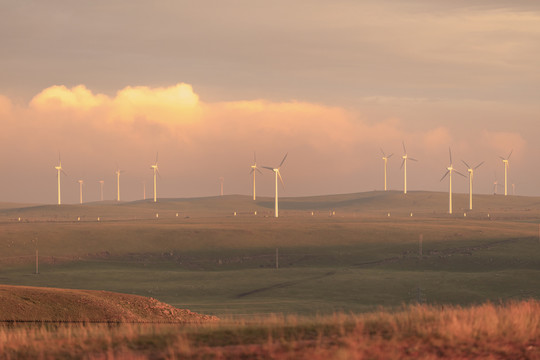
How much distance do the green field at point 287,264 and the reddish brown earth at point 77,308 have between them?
1707cm

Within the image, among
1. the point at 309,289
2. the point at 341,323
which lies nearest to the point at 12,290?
the point at 341,323

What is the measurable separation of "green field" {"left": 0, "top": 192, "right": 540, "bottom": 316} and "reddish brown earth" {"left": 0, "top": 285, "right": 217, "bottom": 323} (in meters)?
17.1

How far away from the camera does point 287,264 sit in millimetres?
118938

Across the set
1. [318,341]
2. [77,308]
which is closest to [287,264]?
[77,308]

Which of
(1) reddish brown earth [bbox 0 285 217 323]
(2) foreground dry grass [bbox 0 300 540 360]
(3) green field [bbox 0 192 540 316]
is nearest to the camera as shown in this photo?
(2) foreground dry grass [bbox 0 300 540 360]

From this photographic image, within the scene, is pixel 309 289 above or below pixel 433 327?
below

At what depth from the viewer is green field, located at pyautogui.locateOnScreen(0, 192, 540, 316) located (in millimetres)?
84125

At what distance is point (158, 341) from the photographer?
2298 cm

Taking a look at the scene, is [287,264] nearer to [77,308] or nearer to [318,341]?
[77,308]

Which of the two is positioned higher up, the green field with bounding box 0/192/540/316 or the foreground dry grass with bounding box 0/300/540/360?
the foreground dry grass with bounding box 0/300/540/360

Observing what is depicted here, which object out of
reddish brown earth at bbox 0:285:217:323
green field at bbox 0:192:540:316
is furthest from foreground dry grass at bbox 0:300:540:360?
green field at bbox 0:192:540:316

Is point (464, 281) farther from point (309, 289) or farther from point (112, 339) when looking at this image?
point (112, 339)

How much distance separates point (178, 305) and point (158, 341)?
5314cm

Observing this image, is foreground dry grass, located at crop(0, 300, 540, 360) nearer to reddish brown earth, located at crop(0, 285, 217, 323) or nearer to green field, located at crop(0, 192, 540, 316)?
reddish brown earth, located at crop(0, 285, 217, 323)
